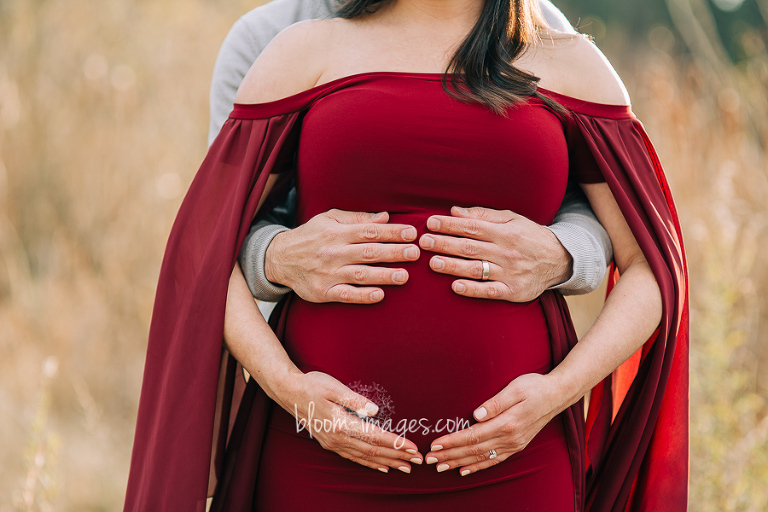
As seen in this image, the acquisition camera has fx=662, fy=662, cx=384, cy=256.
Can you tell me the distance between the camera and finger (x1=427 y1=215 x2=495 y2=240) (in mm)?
1502

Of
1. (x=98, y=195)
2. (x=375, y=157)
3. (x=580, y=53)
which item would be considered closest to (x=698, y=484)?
(x=580, y=53)

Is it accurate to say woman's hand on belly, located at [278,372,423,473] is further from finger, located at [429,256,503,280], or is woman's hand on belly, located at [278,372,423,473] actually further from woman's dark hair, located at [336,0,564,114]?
woman's dark hair, located at [336,0,564,114]

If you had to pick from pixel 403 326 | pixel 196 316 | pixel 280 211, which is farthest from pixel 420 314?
pixel 280 211

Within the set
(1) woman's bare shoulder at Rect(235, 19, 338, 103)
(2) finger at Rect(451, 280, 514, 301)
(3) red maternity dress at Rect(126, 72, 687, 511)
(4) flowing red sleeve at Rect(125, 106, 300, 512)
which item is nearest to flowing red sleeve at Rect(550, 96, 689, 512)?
(3) red maternity dress at Rect(126, 72, 687, 511)

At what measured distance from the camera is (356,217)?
156cm

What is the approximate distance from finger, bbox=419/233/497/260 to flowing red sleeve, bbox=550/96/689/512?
331mm

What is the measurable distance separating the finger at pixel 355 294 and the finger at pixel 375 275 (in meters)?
0.02

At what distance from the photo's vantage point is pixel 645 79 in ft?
15.0

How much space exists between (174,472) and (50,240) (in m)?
3.61

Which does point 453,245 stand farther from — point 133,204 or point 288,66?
point 133,204

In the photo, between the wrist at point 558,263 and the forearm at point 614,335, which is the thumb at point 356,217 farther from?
the forearm at point 614,335

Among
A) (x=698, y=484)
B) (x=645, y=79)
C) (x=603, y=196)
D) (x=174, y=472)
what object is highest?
(x=645, y=79)

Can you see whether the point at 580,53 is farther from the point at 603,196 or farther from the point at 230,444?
the point at 230,444

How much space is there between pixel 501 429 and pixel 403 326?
30cm
